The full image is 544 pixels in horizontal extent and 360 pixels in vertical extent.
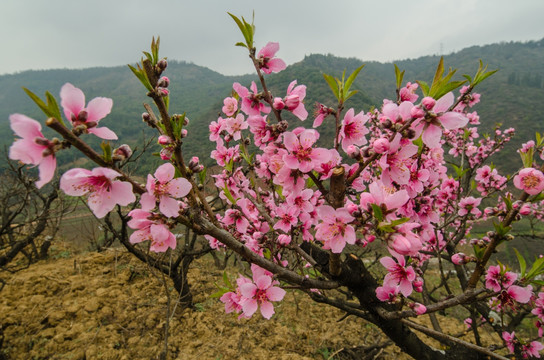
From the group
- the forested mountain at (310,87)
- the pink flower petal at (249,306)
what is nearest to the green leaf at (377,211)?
the pink flower petal at (249,306)

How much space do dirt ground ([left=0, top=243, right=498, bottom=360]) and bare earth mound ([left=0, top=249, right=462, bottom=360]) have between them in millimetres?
13

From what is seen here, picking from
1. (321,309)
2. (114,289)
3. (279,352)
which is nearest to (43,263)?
(114,289)

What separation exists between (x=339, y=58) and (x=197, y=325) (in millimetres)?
111336

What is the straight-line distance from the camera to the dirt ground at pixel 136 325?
3445mm

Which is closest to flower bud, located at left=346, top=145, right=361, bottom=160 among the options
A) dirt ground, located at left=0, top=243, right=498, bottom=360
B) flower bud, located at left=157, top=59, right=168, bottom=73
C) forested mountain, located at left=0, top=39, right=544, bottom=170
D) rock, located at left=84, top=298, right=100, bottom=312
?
flower bud, located at left=157, top=59, right=168, bottom=73

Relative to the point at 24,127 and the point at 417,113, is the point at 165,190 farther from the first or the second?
the point at 417,113

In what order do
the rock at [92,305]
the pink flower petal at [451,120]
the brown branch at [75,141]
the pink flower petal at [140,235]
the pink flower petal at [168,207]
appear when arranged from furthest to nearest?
the rock at [92,305]
the pink flower petal at [140,235]
the pink flower petal at [451,120]
the pink flower petal at [168,207]
the brown branch at [75,141]

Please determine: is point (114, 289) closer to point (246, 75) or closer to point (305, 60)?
point (305, 60)

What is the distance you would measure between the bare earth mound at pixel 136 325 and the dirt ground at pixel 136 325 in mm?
13

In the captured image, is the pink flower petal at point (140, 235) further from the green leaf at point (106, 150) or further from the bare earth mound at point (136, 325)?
the bare earth mound at point (136, 325)

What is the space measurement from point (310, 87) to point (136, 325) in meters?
53.0

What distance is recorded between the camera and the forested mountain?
45.9 m

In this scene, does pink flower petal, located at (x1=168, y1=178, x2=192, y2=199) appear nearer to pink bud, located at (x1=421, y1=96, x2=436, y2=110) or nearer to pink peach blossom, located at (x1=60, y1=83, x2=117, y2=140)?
pink peach blossom, located at (x1=60, y1=83, x2=117, y2=140)

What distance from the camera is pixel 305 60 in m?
89.7
